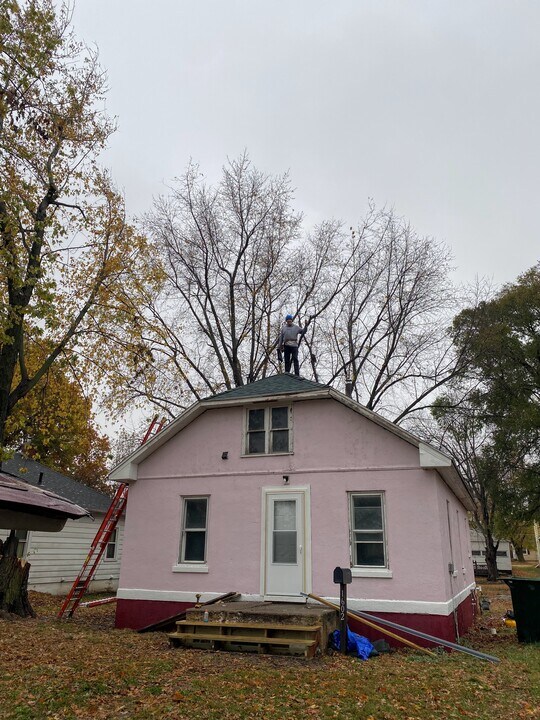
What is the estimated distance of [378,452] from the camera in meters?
11.8

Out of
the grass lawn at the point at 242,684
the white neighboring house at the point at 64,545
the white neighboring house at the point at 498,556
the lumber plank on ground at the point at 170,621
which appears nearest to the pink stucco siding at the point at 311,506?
the lumber plank on ground at the point at 170,621

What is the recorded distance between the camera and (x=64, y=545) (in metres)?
21.2

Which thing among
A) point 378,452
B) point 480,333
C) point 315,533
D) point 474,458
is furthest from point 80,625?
point 474,458

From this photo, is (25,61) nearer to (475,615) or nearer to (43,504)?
(43,504)

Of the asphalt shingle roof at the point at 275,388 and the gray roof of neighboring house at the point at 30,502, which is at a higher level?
the asphalt shingle roof at the point at 275,388

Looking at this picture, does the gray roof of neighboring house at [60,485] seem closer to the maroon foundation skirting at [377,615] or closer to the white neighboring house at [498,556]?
the maroon foundation skirting at [377,615]

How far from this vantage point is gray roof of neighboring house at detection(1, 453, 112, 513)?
882 inches

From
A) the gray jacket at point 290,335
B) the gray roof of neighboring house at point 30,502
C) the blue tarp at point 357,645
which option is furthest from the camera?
the gray jacket at point 290,335

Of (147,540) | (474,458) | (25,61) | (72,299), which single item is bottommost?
(147,540)

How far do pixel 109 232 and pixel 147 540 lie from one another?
28.2ft

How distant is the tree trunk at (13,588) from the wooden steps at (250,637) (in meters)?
5.96

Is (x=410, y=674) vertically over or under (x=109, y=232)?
under

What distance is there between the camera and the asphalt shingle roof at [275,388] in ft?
41.9

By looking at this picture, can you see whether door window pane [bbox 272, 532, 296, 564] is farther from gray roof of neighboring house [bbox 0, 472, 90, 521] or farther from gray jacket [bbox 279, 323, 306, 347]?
gray roof of neighboring house [bbox 0, 472, 90, 521]
